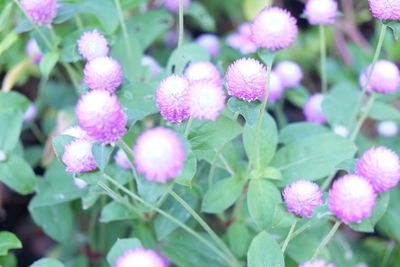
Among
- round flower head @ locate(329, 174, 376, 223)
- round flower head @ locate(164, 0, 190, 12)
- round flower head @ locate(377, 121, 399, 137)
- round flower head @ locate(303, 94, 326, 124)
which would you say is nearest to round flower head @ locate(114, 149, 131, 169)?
round flower head @ locate(329, 174, 376, 223)

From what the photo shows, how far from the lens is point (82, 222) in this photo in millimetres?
2594

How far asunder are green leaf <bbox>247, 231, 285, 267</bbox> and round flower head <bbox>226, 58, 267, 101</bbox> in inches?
15.3

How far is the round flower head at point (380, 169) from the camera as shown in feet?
4.37

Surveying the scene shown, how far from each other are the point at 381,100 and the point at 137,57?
1088 mm

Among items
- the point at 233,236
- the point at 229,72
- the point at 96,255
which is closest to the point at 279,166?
the point at 233,236

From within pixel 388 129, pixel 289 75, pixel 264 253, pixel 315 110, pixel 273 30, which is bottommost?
pixel 388 129

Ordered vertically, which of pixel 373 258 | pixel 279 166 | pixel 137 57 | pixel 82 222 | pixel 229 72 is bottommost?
pixel 373 258

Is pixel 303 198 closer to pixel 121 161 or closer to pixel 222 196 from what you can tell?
pixel 222 196

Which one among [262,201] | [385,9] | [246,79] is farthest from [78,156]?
[385,9]

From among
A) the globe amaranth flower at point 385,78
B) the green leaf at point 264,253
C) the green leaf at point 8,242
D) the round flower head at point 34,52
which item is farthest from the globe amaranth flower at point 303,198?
the round flower head at point 34,52

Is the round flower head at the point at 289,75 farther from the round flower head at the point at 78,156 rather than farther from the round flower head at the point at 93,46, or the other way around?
the round flower head at the point at 78,156

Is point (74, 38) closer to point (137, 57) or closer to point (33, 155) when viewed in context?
point (137, 57)

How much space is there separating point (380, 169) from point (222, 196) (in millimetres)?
567

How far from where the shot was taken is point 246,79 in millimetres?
1401
